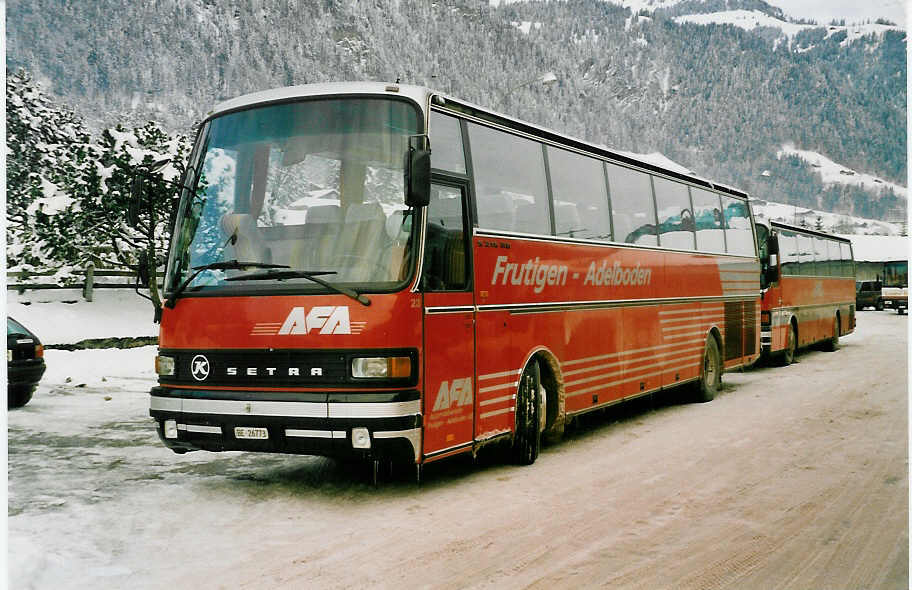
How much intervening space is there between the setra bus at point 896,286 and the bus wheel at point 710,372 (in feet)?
→ 118

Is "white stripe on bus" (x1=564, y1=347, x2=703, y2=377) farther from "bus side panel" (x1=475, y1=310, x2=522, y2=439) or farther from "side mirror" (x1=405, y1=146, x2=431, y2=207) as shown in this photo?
"side mirror" (x1=405, y1=146, x2=431, y2=207)

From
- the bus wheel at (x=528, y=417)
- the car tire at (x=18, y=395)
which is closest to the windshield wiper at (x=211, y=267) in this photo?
the bus wheel at (x=528, y=417)

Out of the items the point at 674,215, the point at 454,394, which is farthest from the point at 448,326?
the point at 674,215

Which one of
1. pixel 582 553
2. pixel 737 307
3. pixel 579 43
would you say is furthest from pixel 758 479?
pixel 579 43

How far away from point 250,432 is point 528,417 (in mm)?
2796

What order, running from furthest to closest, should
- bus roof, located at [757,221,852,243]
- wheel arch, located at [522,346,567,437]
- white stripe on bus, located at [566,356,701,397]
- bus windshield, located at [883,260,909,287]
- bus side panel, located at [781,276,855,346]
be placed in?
bus windshield, located at [883,260,909,287], bus side panel, located at [781,276,855,346], bus roof, located at [757,221,852,243], white stripe on bus, located at [566,356,701,397], wheel arch, located at [522,346,567,437]

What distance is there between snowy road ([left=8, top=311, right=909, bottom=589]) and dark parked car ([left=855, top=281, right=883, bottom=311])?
4429 cm

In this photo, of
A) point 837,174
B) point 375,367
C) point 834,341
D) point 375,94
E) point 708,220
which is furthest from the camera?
point 837,174

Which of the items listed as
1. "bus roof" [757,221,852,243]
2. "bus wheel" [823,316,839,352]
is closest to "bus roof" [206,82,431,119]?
"bus roof" [757,221,852,243]

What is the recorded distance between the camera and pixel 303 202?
717cm

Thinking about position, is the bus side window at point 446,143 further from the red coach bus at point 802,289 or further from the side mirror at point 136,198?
the red coach bus at point 802,289

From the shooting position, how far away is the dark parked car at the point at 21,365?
11883mm

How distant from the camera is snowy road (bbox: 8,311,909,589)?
5297 millimetres

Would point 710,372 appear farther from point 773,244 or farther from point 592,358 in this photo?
point 773,244
